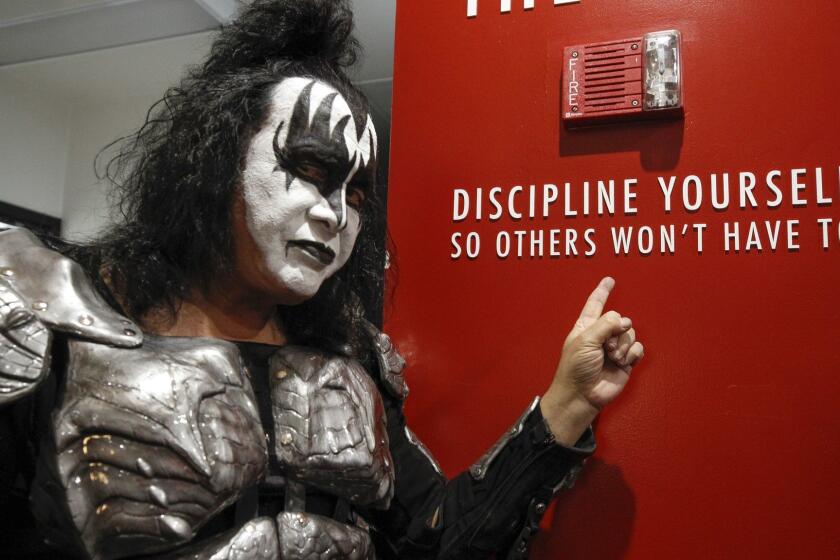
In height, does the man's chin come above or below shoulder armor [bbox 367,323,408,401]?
above

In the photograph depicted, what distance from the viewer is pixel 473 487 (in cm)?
133

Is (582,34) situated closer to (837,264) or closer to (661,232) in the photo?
(661,232)

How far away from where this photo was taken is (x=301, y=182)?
111 cm

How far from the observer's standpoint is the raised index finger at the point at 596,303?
1334 millimetres

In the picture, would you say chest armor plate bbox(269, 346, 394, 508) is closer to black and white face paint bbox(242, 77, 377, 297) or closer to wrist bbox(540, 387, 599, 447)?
black and white face paint bbox(242, 77, 377, 297)

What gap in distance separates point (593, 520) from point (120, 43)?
6.77ft

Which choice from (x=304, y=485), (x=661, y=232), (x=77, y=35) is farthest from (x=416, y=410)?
(x=77, y=35)

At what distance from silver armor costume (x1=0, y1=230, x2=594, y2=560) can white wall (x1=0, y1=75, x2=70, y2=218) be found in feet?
5.85

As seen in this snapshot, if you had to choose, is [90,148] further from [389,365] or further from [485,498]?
[485,498]

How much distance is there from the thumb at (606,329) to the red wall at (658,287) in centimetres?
16

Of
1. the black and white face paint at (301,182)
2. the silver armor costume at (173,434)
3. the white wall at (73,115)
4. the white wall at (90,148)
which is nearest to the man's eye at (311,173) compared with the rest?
the black and white face paint at (301,182)

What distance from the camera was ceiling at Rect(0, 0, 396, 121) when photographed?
2.24 meters

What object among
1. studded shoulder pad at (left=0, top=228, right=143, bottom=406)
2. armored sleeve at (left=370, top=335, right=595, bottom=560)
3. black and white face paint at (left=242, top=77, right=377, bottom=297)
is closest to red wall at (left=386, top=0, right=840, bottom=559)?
armored sleeve at (left=370, top=335, right=595, bottom=560)

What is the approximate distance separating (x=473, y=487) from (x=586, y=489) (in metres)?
0.23
